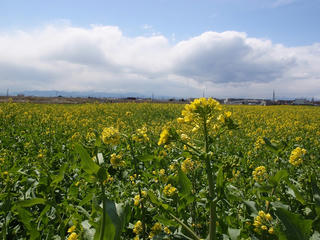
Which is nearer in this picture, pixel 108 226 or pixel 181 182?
pixel 108 226

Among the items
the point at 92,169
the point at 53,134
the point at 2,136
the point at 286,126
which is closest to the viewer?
the point at 92,169

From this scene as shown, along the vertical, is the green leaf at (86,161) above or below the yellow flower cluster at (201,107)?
below

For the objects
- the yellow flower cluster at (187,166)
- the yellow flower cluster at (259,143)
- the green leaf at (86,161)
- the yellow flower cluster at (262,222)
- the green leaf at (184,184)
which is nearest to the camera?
the green leaf at (86,161)

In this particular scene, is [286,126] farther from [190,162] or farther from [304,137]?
[190,162]

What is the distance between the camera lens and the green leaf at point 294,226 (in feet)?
3.32

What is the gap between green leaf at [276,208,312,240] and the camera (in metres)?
1.01

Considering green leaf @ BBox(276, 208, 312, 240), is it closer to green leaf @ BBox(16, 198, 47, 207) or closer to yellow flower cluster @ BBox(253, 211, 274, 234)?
yellow flower cluster @ BBox(253, 211, 274, 234)

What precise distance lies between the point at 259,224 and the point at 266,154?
3305mm

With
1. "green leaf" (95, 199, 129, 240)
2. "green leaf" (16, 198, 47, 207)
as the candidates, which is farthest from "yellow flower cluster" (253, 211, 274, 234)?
"green leaf" (16, 198, 47, 207)

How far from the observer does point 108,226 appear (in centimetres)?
98

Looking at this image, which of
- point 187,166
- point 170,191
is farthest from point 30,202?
point 187,166

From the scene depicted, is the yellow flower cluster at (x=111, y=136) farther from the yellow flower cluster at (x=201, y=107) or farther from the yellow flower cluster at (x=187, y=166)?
the yellow flower cluster at (x=187, y=166)

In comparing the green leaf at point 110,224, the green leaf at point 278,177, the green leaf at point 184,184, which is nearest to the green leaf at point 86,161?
the green leaf at point 110,224

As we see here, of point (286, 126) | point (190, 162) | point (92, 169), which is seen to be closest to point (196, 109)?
point (92, 169)
